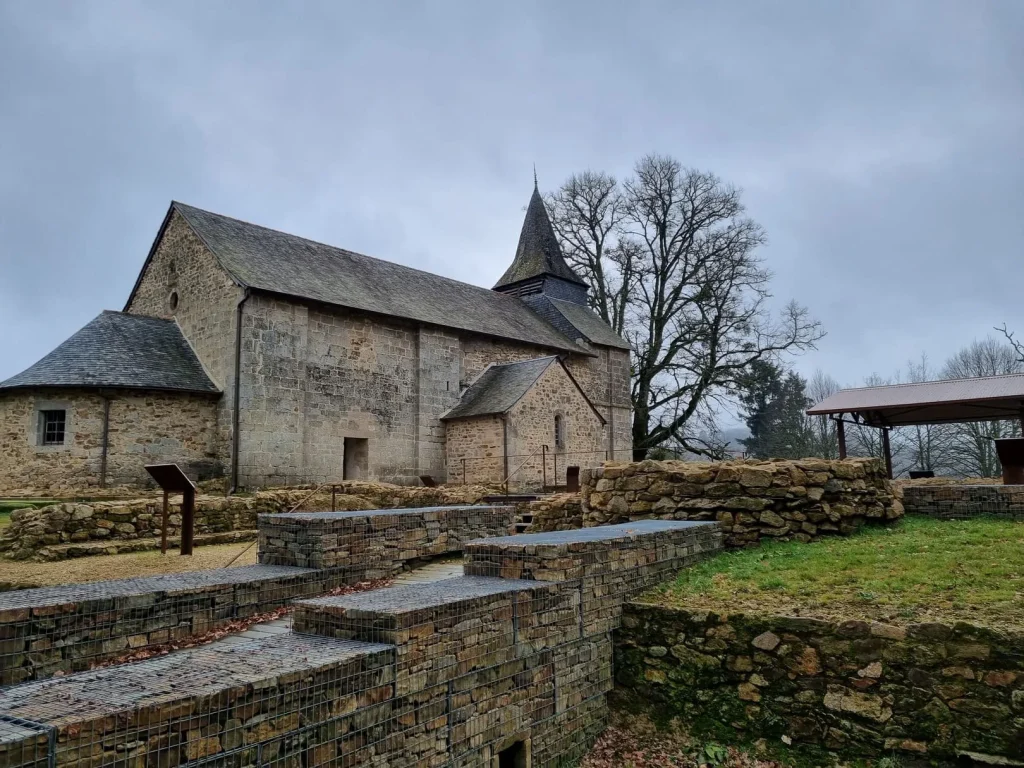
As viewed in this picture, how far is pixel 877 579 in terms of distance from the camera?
6652 mm

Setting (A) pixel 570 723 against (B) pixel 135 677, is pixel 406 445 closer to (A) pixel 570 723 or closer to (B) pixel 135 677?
(A) pixel 570 723

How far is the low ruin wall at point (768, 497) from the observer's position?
359 inches

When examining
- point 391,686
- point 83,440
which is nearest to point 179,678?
point 391,686

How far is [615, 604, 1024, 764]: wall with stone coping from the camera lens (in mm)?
5027

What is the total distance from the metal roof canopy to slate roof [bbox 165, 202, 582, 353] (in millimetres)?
13172

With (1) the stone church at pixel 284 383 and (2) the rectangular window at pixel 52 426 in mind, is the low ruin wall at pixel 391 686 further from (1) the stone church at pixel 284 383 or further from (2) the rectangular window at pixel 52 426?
(2) the rectangular window at pixel 52 426

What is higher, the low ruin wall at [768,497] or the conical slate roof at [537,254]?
the conical slate roof at [537,254]

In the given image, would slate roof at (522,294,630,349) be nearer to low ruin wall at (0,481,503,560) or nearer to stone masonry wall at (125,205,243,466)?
stone masonry wall at (125,205,243,466)

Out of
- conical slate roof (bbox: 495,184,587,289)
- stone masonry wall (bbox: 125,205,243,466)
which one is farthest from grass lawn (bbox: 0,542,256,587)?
conical slate roof (bbox: 495,184,587,289)

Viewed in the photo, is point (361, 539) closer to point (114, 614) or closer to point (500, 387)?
point (114, 614)

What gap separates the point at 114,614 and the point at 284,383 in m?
14.3

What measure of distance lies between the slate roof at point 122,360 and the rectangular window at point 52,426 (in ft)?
2.69

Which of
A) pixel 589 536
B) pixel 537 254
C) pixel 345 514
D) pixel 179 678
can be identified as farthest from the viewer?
pixel 537 254

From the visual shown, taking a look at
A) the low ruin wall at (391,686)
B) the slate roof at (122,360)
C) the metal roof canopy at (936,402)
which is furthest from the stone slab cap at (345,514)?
the slate roof at (122,360)
